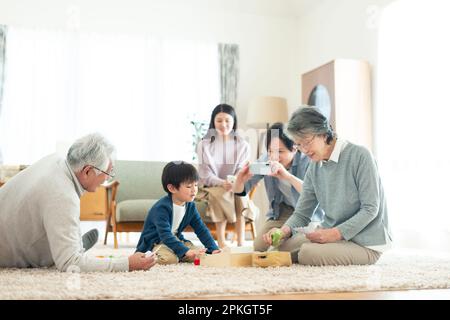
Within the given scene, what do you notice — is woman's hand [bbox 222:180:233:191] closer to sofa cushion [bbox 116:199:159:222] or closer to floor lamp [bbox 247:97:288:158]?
sofa cushion [bbox 116:199:159:222]

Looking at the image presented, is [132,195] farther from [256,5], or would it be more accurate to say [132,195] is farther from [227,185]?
[256,5]

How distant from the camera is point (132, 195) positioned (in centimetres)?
472

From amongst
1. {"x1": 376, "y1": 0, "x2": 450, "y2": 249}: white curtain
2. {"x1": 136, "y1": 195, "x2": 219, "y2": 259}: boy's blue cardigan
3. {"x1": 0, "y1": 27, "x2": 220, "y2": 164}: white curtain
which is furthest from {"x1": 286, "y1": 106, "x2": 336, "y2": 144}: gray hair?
{"x1": 0, "y1": 27, "x2": 220, "y2": 164}: white curtain

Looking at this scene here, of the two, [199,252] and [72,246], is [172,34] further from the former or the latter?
[72,246]

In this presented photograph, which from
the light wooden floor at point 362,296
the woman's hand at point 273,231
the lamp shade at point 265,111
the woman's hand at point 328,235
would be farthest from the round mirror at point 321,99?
the light wooden floor at point 362,296

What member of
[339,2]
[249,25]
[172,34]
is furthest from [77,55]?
[339,2]

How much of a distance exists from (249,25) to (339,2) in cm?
125

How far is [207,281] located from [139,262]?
1.12 feet

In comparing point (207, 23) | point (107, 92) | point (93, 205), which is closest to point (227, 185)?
point (93, 205)

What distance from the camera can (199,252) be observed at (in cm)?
254

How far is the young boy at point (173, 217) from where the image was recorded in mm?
2557

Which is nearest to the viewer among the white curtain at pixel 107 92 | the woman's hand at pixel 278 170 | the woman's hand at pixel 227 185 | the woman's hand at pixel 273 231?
the woman's hand at pixel 273 231

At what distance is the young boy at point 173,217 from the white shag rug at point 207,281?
0.23m

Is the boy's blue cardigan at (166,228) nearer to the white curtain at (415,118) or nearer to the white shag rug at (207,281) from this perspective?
the white shag rug at (207,281)
